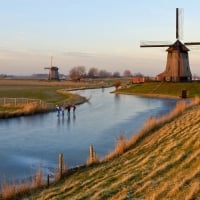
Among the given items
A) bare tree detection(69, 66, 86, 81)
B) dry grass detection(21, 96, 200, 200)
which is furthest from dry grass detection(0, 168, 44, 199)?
bare tree detection(69, 66, 86, 81)

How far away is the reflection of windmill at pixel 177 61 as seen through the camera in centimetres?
6250

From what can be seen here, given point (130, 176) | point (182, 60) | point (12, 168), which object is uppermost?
point (182, 60)

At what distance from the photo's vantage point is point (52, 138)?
2222 centimetres

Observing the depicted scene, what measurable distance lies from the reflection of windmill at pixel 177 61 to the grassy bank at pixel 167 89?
198 centimetres

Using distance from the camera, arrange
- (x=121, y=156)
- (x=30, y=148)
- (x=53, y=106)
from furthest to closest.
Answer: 1. (x=53, y=106)
2. (x=30, y=148)
3. (x=121, y=156)

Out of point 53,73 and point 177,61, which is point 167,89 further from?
point 53,73

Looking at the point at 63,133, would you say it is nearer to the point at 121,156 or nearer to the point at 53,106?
the point at 121,156

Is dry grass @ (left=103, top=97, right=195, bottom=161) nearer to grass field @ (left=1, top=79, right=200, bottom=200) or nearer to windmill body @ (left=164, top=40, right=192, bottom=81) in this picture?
grass field @ (left=1, top=79, right=200, bottom=200)

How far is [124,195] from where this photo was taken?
805cm

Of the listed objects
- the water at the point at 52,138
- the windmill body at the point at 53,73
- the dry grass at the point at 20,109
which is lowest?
the water at the point at 52,138

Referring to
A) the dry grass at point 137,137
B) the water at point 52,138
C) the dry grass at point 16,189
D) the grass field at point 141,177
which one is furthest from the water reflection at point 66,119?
the dry grass at point 16,189

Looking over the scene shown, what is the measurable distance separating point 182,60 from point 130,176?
55.2 metres

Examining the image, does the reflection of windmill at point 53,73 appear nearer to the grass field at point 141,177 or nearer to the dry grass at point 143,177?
the grass field at point 141,177

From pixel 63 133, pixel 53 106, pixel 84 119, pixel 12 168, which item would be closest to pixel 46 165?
pixel 12 168
